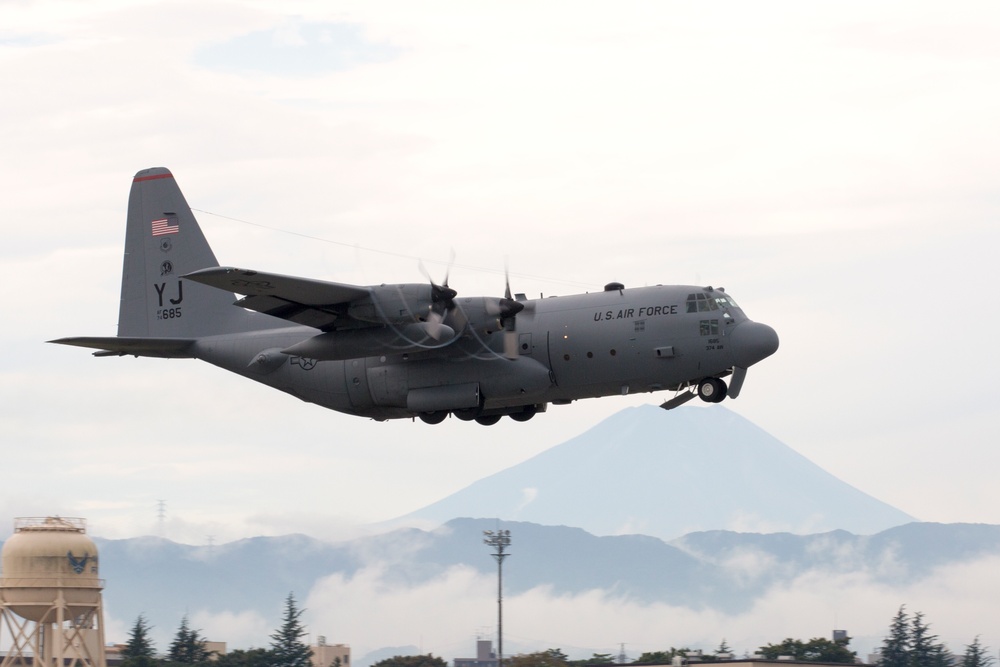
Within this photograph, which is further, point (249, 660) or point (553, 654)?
point (553, 654)

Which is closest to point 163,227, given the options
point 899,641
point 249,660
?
point 249,660

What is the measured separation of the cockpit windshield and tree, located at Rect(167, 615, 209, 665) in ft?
158

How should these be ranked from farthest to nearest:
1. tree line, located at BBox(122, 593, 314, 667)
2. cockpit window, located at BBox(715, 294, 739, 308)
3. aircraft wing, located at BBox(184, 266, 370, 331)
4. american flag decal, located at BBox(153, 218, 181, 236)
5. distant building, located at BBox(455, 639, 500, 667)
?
distant building, located at BBox(455, 639, 500, 667) → tree line, located at BBox(122, 593, 314, 667) → american flag decal, located at BBox(153, 218, 181, 236) → cockpit window, located at BBox(715, 294, 739, 308) → aircraft wing, located at BBox(184, 266, 370, 331)

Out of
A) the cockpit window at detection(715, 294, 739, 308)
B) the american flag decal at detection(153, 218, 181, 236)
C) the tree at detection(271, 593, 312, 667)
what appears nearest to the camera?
the cockpit window at detection(715, 294, 739, 308)

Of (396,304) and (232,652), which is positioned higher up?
(396,304)

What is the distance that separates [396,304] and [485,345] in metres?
2.59

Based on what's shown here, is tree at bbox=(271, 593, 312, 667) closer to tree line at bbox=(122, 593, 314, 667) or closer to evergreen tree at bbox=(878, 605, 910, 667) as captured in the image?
tree line at bbox=(122, 593, 314, 667)

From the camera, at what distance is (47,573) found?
48.0 metres

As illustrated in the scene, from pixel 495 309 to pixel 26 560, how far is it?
77.6ft

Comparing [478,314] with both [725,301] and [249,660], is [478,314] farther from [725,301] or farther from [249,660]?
[249,660]

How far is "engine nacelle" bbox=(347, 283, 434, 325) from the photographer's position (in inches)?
1247

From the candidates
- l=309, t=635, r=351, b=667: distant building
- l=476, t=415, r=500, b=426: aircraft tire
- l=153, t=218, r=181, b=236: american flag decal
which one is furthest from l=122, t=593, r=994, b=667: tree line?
l=153, t=218, r=181, b=236: american flag decal

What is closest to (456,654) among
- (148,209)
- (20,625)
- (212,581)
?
(212,581)

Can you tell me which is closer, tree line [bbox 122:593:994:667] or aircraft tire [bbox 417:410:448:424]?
aircraft tire [bbox 417:410:448:424]
